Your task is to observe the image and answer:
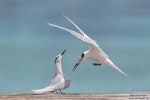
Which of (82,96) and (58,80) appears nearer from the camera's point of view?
(82,96)

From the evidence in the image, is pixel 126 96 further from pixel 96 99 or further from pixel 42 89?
pixel 42 89

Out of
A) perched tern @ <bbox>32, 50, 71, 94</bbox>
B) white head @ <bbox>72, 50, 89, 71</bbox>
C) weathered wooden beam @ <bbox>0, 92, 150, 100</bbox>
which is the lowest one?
weathered wooden beam @ <bbox>0, 92, 150, 100</bbox>

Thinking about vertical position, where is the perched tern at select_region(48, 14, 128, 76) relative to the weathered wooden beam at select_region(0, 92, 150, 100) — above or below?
above

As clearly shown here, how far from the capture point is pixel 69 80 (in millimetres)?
27891

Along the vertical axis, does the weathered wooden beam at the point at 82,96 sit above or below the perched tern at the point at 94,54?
Answer: below

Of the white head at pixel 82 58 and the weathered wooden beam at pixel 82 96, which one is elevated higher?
the white head at pixel 82 58

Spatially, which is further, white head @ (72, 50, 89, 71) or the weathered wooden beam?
white head @ (72, 50, 89, 71)

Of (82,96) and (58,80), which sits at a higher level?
(58,80)

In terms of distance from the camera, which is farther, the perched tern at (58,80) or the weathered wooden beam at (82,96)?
the perched tern at (58,80)

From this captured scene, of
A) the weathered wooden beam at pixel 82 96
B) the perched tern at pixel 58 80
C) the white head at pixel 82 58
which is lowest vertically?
the weathered wooden beam at pixel 82 96

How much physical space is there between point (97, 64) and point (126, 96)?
2661 mm

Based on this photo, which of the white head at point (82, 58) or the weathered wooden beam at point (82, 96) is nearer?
the weathered wooden beam at point (82, 96)

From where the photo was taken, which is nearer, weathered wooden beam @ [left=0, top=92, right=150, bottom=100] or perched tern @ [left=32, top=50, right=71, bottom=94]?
weathered wooden beam @ [left=0, top=92, right=150, bottom=100]

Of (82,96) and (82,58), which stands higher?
(82,58)
